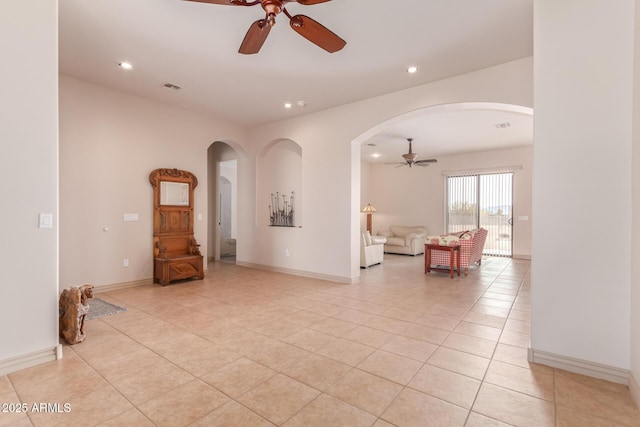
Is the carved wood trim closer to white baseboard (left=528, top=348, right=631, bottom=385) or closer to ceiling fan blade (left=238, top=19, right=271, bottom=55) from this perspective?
ceiling fan blade (left=238, top=19, right=271, bottom=55)

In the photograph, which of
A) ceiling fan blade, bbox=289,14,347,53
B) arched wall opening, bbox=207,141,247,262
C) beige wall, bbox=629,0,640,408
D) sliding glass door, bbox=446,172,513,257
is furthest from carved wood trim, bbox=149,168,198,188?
sliding glass door, bbox=446,172,513,257

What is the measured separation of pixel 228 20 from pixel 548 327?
13.0 ft

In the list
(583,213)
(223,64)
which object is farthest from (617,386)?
(223,64)

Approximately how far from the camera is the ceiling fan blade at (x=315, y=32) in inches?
95.4

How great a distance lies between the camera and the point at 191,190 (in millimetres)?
5820

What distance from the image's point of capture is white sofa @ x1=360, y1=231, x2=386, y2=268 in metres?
6.85

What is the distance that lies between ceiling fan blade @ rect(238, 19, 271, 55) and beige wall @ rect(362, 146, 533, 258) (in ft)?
26.6

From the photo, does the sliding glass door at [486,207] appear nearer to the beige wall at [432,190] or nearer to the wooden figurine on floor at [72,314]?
the beige wall at [432,190]

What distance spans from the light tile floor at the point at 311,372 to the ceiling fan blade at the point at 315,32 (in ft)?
8.95

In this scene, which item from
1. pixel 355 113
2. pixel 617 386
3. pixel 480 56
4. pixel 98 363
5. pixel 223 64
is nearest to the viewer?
pixel 617 386

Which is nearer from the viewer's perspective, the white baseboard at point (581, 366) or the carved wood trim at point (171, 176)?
the white baseboard at point (581, 366)

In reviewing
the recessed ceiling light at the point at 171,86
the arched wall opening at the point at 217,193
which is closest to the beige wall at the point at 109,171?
the recessed ceiling light at the point at 171,86

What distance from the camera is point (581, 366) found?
92.1 inches

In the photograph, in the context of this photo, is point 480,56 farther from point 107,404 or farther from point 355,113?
point 107,404
